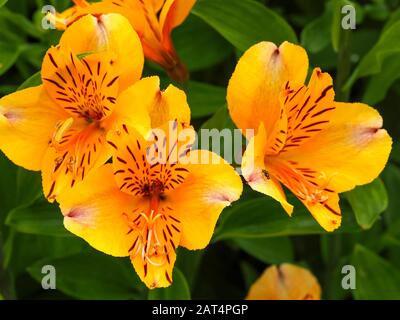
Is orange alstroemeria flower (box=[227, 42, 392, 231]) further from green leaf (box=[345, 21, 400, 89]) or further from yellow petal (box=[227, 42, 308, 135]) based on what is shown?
green leaf (box=[345, 21, 400, 89])

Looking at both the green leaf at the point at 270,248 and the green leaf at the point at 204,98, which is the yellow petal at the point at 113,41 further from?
the green leaf at the point at 270,248

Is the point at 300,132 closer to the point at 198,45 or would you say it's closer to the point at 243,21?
the point at 243,21

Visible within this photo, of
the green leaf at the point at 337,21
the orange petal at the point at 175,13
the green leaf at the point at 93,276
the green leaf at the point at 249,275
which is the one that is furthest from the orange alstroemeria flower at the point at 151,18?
the green leaf at the point at 249,275

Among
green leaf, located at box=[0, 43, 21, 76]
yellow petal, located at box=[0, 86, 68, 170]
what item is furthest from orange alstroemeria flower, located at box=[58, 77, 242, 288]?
green leaf, located at box=[0, 43, 21, 76]

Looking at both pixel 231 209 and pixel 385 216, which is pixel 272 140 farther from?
pixel 385 216

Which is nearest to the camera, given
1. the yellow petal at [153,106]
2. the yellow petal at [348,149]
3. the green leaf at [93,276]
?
the yellow petal at [153,106]

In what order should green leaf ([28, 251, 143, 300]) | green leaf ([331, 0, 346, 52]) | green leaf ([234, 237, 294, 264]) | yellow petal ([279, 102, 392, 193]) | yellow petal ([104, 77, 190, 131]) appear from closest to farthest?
yellow petal ([104, 77, 190, 131]), yellow petal ([279, 102, 392, 193]), green leaf ([331, 0, 346, 52]), green leaf ([28, 251, 143, 300]), green leaf ([234, 237, 294, 264])
